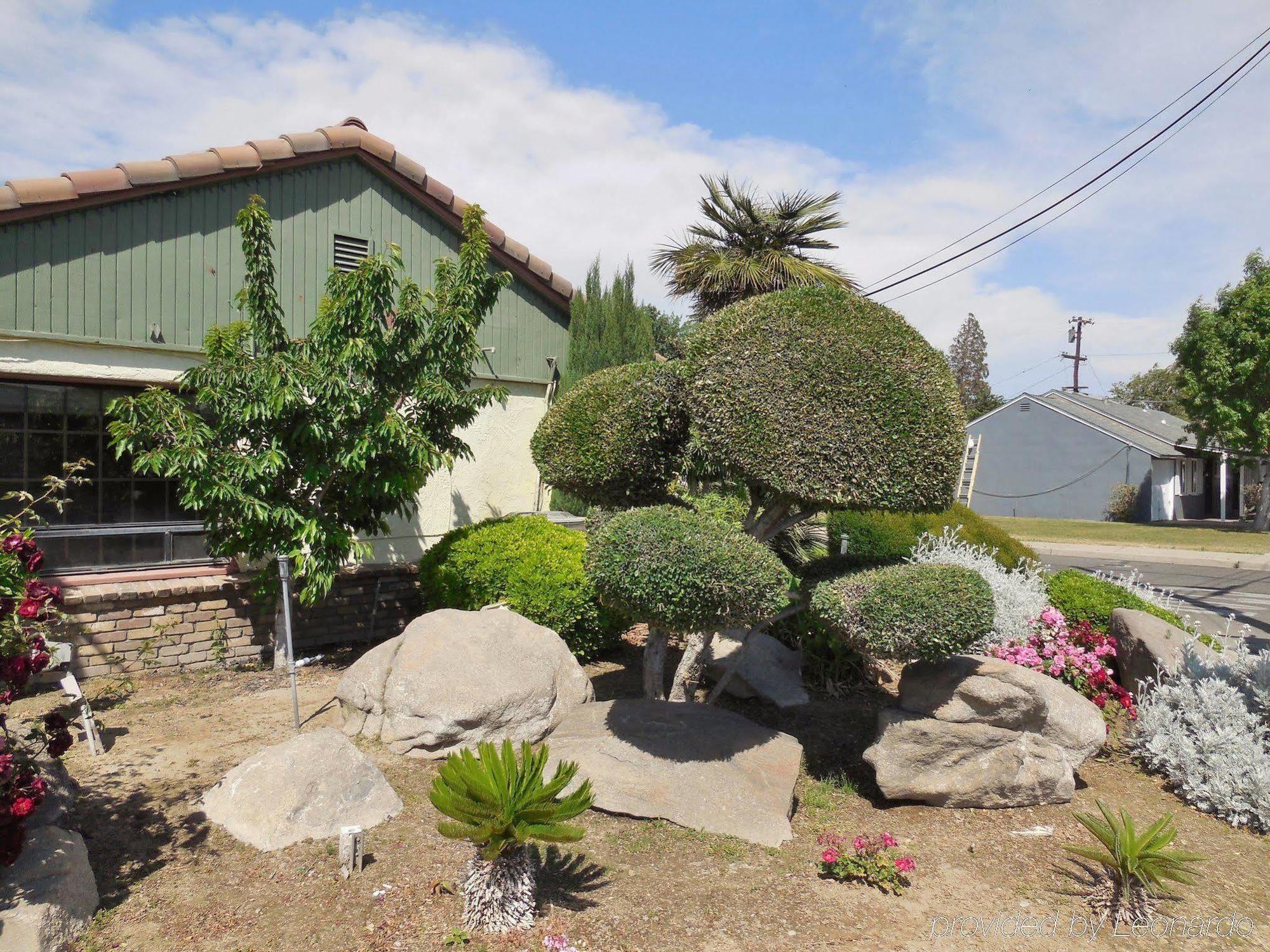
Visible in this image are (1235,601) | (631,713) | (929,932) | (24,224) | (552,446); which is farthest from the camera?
(1235,601)

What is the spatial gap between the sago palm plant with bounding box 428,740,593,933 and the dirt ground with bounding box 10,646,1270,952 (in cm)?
14

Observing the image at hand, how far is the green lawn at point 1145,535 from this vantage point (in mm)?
19969

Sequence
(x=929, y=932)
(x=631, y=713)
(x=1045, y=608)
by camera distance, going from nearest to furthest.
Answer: (x=929, y=932) < (x=631, y=713) < (x=1045, y=608)

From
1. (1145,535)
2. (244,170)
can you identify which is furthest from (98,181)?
(1145,535)

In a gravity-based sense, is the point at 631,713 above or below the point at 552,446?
below

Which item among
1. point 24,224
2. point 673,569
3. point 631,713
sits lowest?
point 631,713

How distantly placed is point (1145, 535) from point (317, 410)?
23.4 metres

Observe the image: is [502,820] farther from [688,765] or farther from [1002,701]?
[1002,701]

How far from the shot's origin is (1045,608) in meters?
7.55

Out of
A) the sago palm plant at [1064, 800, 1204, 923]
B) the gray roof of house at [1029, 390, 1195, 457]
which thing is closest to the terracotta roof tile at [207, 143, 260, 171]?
the sago palm plant at [1064, 800, 1204, 923]

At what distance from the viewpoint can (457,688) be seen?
559cm

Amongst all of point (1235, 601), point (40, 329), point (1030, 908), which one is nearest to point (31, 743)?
point (40, 329)

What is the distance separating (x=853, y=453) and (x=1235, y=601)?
37.0 feet

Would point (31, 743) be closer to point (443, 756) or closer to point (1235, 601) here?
point (443, 756)
